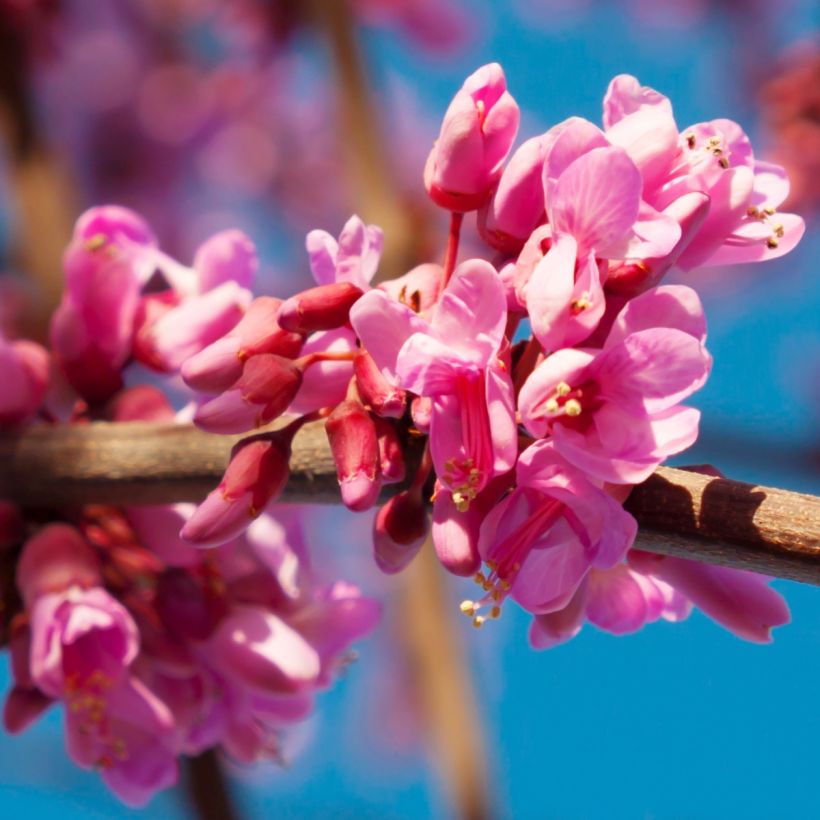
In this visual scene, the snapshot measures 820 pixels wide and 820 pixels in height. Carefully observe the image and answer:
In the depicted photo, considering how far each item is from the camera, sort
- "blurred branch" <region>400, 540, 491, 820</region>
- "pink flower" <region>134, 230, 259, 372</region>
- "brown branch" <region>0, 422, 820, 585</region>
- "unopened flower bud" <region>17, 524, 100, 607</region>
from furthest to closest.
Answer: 1. "blurred branch" <region>400, 540, 491, 820</region>
2. "pink flower" <region>134, 230, 259, 372</region>
3. "unopened flower bud" <region>17, 524, 100, 607</region>
4. "brown branch" <region>0, 422, 820, 585</region>

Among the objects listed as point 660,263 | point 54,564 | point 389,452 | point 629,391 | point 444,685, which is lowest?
point 444,685

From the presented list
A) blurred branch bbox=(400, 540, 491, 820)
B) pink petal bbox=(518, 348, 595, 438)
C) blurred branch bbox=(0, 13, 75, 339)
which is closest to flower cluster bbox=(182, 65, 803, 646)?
pink petal bbox=(518, 348, 595, 438)

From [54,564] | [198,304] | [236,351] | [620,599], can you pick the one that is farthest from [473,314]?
[54,564]

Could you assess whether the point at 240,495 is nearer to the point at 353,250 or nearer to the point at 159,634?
the point at 353,250

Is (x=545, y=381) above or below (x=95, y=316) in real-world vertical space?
above

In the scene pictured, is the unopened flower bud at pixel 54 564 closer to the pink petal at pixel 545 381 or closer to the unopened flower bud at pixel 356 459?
the unopened flower bud at pixel 356 459

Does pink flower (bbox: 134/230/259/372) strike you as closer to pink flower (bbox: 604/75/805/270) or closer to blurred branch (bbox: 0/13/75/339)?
pink flower (bbox: 604/75/805/270)
